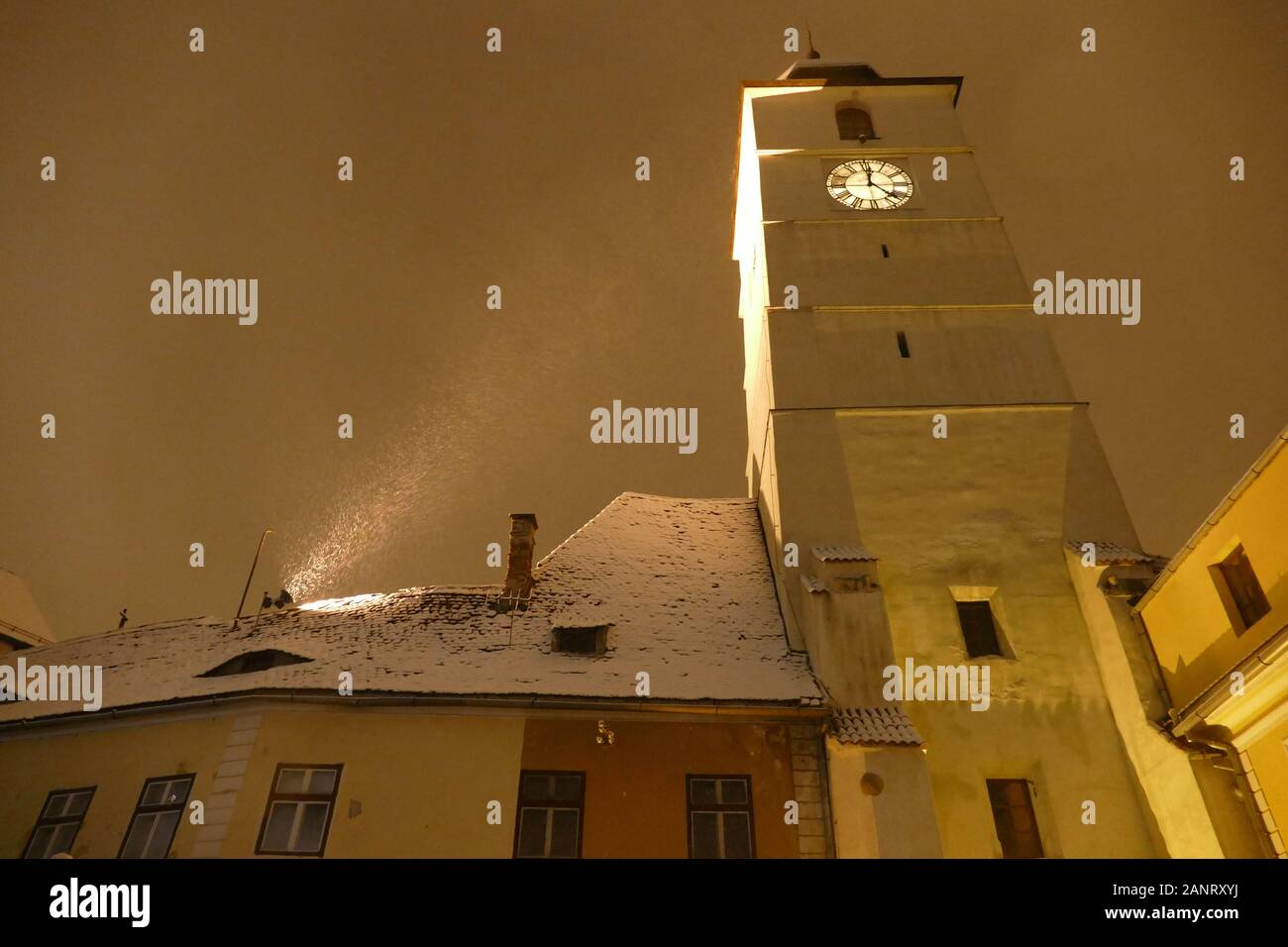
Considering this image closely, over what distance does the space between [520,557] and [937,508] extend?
28.7 ft

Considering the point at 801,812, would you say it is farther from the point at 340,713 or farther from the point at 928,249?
the point at 928,249

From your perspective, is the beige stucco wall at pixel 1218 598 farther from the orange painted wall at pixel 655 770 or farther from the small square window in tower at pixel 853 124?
the small square window in tower at pixel 853 124

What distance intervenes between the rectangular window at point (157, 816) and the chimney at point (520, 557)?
6.66 m

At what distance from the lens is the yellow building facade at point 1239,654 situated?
12531 millimetres

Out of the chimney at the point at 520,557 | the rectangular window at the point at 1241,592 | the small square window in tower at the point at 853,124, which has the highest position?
the small square window in tower at the point at 853,124

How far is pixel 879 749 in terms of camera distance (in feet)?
45.3

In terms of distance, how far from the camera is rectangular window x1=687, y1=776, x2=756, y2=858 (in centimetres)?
1359

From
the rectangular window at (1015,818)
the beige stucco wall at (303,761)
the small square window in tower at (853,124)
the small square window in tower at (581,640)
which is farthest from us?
the small square window in tower at (853,124)

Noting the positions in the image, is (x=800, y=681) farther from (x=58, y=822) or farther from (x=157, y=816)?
(x=58, y=822)

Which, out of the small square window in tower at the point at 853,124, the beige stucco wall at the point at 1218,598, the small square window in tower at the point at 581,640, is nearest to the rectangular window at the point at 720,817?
the small square window in tower at the point at 581,640

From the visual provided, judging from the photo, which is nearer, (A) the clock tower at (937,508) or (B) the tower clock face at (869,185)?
(A) the clock tower at (937,508)

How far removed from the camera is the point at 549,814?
45.5 ft

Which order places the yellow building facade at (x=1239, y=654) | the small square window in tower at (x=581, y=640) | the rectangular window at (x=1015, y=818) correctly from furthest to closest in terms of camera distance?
the small square window in tower at (x=581, y=640) → the rectangular window at (x=1015, y=818) → the yellow building facade at (x=1239, y=654)

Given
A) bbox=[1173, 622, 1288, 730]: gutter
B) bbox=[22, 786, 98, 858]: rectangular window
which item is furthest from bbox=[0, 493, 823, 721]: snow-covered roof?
bbox=[1173, 622, 1288, 730]: gutter
